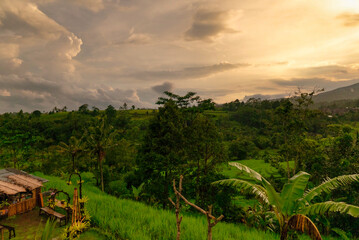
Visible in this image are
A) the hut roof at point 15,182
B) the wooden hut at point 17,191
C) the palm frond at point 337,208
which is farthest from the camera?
the wooden hut at point 17,191

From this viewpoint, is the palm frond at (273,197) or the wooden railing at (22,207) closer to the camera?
the palm frond at (273,197)

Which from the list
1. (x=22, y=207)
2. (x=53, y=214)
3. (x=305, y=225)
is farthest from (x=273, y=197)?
(x=22, y=207)

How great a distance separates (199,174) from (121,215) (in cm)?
758

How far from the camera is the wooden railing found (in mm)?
11875

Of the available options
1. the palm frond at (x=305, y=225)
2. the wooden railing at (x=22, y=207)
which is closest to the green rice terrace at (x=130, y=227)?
the wooden railing at (x=22, y=207)

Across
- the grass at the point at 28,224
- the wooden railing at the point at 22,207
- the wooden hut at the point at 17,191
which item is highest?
the wooden hut at the point at 17,191

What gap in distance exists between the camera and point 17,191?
418 inches

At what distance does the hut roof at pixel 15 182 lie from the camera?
34.7 ft

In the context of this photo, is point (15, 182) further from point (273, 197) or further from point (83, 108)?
point (83, 108)

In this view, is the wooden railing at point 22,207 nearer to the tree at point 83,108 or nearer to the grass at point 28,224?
the grass at point 28,224

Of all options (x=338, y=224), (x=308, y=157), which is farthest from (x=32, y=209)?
(x=308, y=157)

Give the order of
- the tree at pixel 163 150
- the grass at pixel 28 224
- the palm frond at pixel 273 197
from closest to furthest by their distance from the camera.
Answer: the palm frond at pixel 273 197 → the grass at pixel 28 224 → the tree at pixel 163 150

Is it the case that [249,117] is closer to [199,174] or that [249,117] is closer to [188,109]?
[188,109]

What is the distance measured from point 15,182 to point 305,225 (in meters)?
14.2
